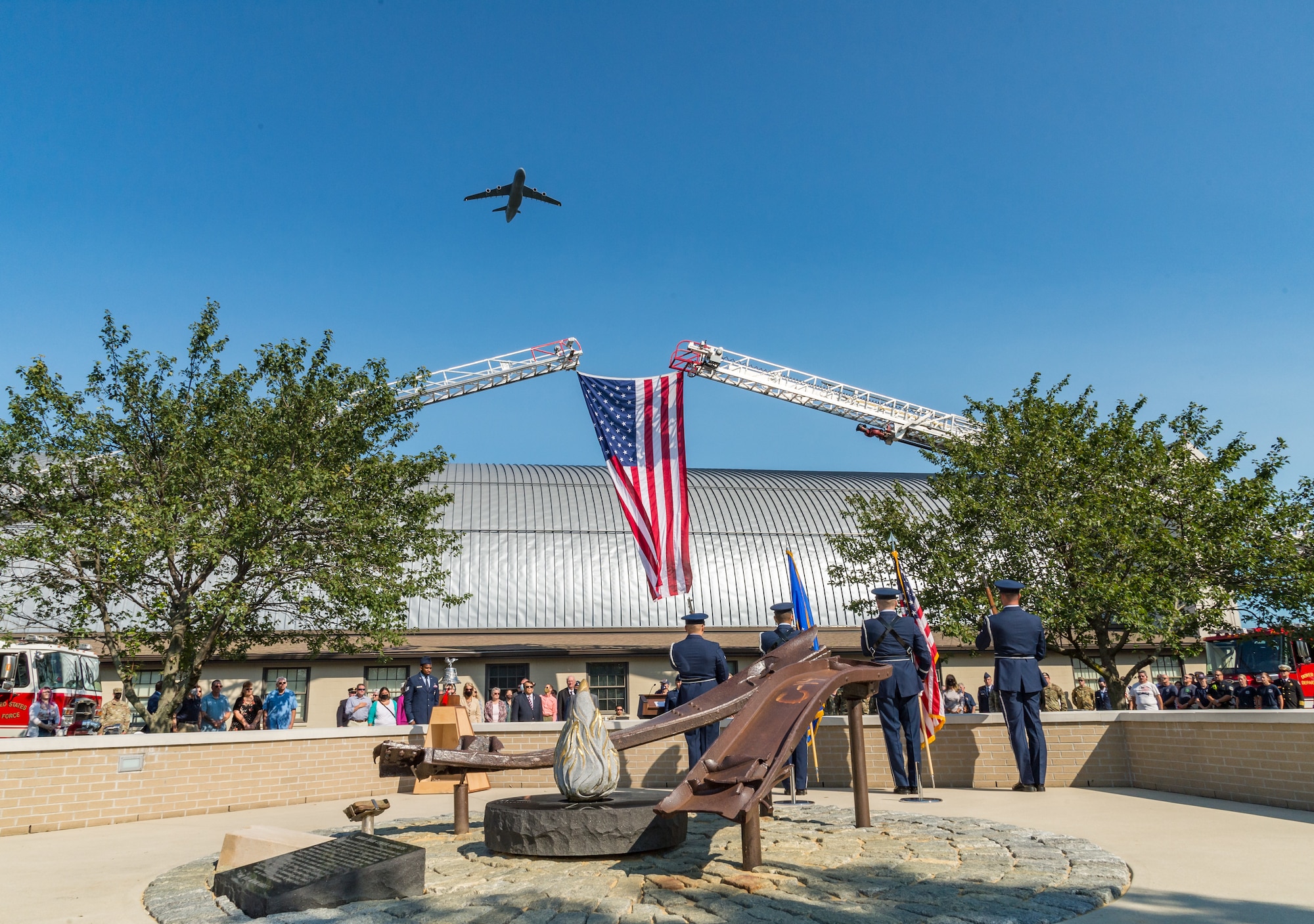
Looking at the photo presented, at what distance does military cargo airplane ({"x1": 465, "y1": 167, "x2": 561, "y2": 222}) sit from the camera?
2844 centimetres

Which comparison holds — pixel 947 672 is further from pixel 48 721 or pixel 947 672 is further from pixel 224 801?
pixel 48 721

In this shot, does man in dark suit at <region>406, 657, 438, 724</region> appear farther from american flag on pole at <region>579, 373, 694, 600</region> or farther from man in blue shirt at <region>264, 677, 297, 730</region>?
american flag on pole at <region>579, 373, 694, 600</region>

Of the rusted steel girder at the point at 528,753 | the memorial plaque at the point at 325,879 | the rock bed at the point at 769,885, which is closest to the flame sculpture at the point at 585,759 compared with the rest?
the rusted steel girder at the point at 528,753

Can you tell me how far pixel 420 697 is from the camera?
14.7 m

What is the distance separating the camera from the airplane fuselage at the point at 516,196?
28.3 m

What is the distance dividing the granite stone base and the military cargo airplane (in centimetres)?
2524

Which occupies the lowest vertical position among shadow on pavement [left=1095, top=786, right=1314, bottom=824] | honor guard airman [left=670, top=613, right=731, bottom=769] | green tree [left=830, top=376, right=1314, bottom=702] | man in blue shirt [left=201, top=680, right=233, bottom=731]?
shadow on pavement [left=1095, top=786, right=1314, bottom=824]

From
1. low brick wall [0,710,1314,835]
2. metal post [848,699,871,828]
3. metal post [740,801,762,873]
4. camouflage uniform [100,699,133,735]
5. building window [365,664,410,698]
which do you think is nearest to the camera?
metal post [740,801,762,873]

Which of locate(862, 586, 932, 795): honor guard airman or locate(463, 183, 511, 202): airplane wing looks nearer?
locate(862, 586, 932, 795): honor guard airman

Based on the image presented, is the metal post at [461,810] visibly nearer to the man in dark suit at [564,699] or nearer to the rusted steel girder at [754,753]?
the rusted steel girder at [754,753]

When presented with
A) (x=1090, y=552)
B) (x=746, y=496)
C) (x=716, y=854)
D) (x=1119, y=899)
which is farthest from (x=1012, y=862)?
(x=746, y=496)

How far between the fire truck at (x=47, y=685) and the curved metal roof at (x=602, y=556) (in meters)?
8.33

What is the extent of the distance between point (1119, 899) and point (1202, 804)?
4538 millimetres

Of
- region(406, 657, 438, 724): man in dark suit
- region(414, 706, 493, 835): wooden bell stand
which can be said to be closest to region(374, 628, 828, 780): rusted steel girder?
region(414, 706, 493, 835): wooden bell stand
